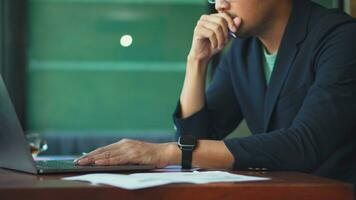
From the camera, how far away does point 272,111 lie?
6.13 feet

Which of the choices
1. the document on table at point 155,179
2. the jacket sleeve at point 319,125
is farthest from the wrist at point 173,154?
the document on table at point 155,179

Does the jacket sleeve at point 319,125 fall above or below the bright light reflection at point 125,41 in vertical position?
above

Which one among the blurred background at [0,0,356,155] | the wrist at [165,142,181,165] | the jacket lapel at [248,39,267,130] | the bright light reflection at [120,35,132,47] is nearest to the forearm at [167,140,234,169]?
the wrist at [165,142,181,165]

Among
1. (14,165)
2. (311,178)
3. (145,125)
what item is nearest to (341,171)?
(311,178)

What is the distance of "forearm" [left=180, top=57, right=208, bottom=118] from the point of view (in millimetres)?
1984

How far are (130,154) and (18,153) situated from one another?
216mm

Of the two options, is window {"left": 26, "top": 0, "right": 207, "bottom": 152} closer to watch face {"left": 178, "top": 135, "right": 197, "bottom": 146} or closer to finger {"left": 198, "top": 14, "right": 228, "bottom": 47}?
finger {"left": 198, "top": 14, "right": 228, "bottom": 47}

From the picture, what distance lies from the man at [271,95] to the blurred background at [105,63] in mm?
1714

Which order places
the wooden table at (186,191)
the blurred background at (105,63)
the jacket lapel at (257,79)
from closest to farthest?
the wooden table at (186,191) < the jacket lapel at (257,79) < the blurred background at (105,63)

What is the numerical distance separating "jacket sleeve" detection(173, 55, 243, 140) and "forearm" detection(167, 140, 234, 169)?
59cm

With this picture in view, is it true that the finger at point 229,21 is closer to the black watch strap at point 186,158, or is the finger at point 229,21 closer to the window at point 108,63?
the black watch strap at point 186,158

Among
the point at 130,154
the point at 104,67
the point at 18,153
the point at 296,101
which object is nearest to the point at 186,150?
the point at 130,154

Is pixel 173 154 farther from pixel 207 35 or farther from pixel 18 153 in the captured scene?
pixel 207 35

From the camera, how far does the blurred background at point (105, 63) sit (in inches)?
153
